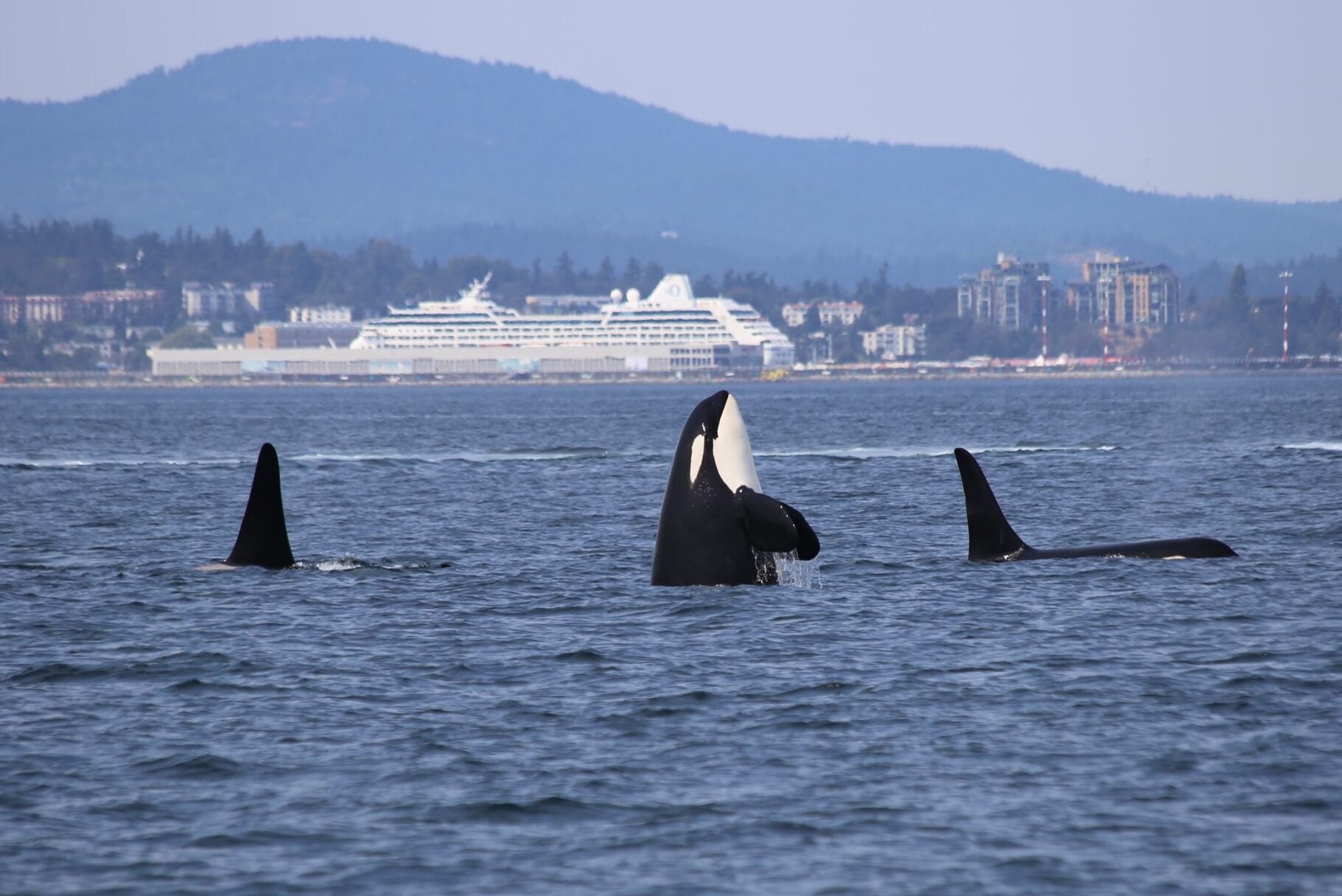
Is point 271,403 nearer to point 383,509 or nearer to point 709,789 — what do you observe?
point 383,509

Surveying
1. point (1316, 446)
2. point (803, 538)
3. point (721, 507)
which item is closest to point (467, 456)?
point (1316, 446)

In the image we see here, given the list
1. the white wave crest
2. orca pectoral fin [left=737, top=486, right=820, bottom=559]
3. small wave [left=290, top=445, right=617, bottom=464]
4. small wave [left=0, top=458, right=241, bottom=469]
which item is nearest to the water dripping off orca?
orca pectoral fin [left=737, top=486, right=820, bottom=559]

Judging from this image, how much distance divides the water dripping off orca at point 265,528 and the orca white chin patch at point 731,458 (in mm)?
5697

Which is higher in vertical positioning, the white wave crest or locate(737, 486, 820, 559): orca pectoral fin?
locate(737, 486, 820, 559): orca pectoral fin

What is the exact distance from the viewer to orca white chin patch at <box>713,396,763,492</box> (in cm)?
1661

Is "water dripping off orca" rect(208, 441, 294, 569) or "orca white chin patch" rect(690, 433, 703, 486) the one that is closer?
"orca white chin patch" rect(690, 433, 703, 486)

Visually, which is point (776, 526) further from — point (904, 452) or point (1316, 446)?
point (1316, 446)

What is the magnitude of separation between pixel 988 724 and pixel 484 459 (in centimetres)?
4670

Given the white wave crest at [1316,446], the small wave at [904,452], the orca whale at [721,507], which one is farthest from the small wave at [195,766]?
the white wave crest at [1316,446]

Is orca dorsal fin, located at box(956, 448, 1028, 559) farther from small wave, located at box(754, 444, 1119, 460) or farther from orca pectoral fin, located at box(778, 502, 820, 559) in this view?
small wave, located at box(754, 444, 1119, 460)

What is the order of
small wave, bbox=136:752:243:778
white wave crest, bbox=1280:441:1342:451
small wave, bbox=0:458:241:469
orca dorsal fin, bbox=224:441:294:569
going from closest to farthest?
small wave, bbox=136:752:243:778
orca dorsal fin, bbox=224:441:294:569
white wave crest, bbox=1280:441:1342:451
small wave, bbox=0:458:241:469

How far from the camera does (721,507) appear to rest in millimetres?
16766

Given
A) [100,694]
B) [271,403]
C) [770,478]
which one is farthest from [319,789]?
[271,403]

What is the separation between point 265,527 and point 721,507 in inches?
280
